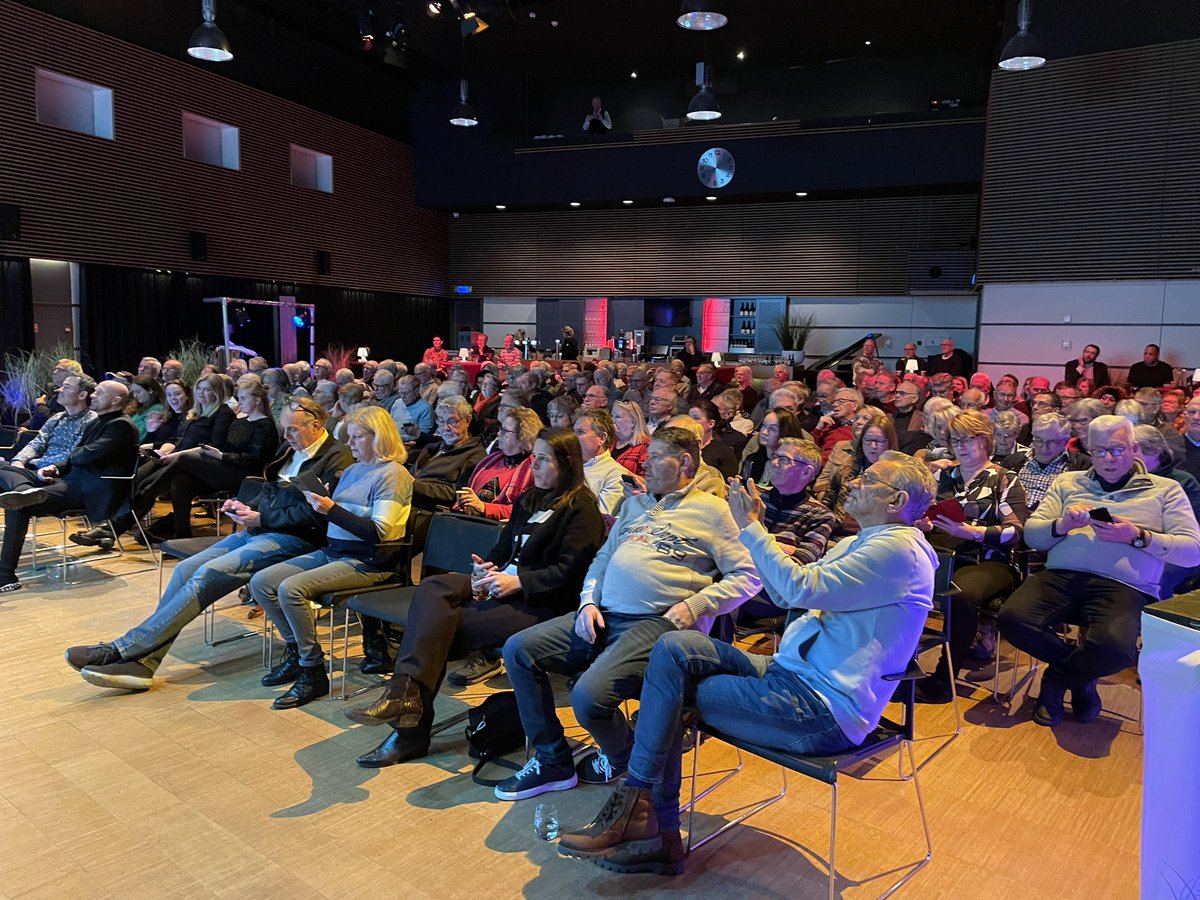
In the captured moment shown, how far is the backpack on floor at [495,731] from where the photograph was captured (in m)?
3.11

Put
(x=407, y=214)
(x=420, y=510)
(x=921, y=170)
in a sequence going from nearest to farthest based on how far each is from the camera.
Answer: (x=420, y=510) → (x=921, y=170) → (x=407, y=214)

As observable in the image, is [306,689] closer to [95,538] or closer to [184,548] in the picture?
[184,548]

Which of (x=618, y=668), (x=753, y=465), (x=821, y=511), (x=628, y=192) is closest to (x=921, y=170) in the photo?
(x=628, y=192)

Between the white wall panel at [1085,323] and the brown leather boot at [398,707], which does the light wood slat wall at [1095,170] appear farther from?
the brown leather boot at [398,707]

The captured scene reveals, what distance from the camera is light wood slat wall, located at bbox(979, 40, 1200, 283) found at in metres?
9.81

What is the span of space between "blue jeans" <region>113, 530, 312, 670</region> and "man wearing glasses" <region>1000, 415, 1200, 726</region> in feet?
10.7

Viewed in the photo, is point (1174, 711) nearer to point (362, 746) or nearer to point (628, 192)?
point (362, 746)

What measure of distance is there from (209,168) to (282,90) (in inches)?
82.9

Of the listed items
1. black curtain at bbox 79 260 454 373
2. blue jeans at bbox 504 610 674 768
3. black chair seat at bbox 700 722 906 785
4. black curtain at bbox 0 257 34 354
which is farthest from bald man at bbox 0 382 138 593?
black curtain at bbox 79 260 454 373

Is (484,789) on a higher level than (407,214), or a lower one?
lower

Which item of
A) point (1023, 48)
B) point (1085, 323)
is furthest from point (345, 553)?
point (1085, 323)

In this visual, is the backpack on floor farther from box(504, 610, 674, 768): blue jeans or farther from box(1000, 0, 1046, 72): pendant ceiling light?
box(1000, 0, 1046, 72): pendant ceiling light

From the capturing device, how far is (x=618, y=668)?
8.53 ft

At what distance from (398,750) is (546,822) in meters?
0.69
